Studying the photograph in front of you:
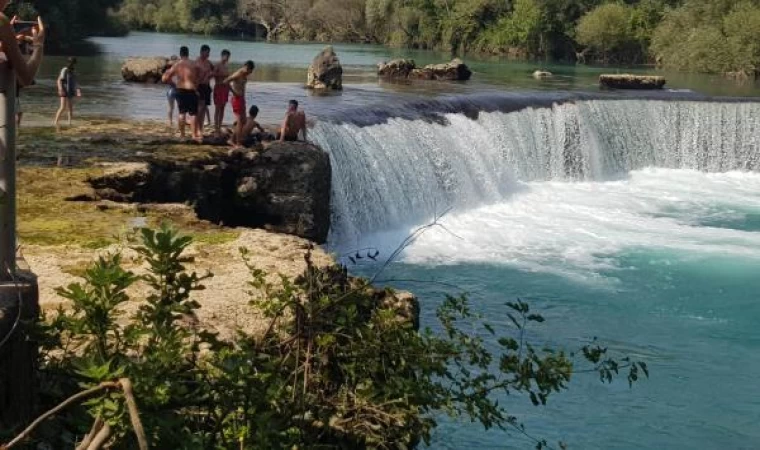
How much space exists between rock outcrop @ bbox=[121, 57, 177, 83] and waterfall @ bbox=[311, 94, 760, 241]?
7.94 metres

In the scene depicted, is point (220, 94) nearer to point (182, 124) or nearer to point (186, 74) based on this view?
point (186, 74)

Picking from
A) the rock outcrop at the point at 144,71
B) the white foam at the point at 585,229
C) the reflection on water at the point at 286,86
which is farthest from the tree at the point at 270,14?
the white foam at the point at 585,229

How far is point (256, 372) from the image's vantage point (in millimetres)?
4379

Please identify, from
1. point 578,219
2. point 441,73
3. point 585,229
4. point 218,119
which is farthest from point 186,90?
point 441,73

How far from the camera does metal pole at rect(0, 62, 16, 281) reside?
427 cm

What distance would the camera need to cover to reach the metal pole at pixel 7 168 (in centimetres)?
427

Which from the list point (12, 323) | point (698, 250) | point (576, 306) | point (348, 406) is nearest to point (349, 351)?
point (348, 406)

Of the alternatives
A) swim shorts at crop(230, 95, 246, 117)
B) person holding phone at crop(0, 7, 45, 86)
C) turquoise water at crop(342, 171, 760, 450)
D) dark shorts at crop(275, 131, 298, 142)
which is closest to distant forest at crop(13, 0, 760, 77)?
swim shorts at crop(230, 95, 246, 117)

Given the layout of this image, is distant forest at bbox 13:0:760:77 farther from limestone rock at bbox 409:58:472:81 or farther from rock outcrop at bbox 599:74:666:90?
limestone rock at bbox 409:58:472:81

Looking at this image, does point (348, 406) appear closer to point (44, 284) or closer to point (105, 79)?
point (44, 284)

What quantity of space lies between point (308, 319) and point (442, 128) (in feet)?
48.4

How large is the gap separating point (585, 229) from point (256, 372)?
13875 millimetres

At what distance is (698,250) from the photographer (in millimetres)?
16188

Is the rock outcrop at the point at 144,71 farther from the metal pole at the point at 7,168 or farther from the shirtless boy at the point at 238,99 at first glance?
the metal pole at the point at 7,168
